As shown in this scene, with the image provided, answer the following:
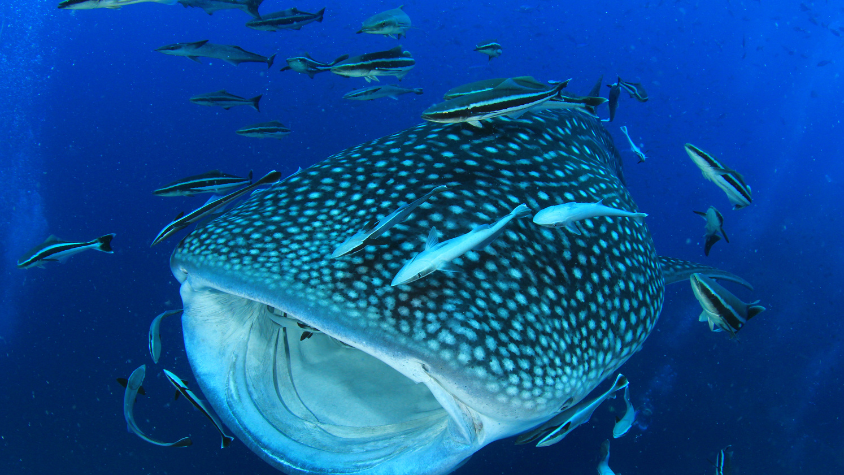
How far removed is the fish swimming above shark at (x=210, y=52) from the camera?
199 inches

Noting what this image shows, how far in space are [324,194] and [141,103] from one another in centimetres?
2885

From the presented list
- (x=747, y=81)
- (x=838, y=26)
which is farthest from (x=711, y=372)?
(x=838, y=26)

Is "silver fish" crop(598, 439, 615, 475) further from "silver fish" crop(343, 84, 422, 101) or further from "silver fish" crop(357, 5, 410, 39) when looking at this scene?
"silver fish" crop(357, 5, 410, 39)

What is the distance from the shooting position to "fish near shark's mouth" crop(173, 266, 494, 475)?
1.75m

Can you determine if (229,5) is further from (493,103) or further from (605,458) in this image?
(605,458)

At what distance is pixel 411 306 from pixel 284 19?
5.20m

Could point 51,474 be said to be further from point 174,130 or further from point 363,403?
point 174,130

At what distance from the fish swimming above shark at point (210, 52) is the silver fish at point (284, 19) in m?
0.40

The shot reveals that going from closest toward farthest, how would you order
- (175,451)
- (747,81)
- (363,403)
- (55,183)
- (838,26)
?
(363,403) < (175,451) < (55,183) < (747,81) < (838,26)

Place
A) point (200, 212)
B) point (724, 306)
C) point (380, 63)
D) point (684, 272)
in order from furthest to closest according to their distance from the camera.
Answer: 1. point (380, 63)
2. point (684, 272)
3. point (724, 306)
4. point (200, 212)

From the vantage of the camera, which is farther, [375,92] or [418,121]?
[418,121]

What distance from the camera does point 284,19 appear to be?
527 cm

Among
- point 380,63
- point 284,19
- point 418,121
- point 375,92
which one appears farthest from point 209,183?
point 418,121

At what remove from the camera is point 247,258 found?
1763mm
